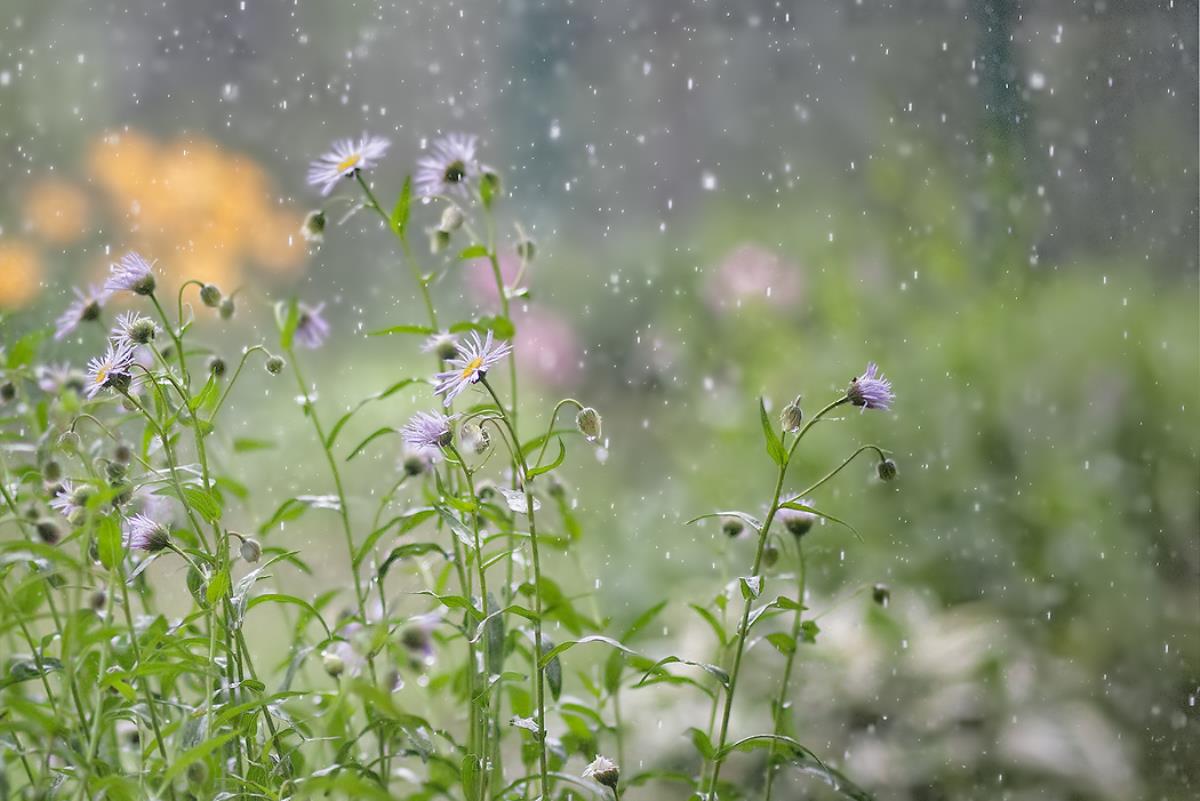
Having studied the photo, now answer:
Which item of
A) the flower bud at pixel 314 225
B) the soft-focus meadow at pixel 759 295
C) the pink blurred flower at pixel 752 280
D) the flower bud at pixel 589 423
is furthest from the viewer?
the pink blurred flower at pixel 752 280

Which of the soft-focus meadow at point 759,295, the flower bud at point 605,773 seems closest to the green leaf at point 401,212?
the flower bud at point 605,773

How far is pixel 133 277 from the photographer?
2.16 feet

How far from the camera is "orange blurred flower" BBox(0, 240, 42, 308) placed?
4.38ft

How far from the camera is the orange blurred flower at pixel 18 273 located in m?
1.34

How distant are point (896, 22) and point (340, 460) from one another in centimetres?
85

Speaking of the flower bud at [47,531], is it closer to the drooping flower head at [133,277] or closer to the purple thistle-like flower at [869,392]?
the drooping flower head at [133,277]

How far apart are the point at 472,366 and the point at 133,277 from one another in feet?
0.63

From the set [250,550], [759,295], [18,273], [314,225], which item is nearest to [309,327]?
[314,225]

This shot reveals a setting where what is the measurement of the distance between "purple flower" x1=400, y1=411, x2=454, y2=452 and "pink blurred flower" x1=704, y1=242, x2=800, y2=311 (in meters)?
1.00

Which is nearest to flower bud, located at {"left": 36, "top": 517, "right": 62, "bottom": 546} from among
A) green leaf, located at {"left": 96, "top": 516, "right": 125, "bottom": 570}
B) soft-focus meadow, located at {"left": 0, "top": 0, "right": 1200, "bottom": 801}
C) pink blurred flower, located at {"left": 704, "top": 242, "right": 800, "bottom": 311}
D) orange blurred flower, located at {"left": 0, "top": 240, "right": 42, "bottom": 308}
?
green leaf, located at {"left": 96, "top": 516, "right": 125, "bottom": 570}

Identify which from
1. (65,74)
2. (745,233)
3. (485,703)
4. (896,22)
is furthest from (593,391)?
(485,703)

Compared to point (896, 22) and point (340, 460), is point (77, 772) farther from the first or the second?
point (896, 22)

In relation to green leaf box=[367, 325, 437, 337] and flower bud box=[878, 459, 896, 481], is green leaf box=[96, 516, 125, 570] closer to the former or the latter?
green leaf box=[367, 325, 437, 337]

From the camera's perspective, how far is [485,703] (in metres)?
0.66
